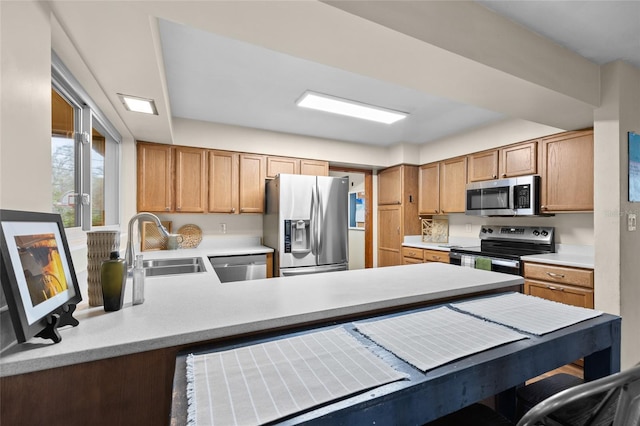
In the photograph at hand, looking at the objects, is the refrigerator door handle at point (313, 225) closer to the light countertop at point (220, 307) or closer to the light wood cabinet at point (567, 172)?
the light countertop at point (220, 307)

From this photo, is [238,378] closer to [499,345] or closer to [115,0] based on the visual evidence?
[499,345]

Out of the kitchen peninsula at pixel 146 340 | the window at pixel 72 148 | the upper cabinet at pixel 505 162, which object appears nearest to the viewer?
the kitchen peninsula at pixel 146 340

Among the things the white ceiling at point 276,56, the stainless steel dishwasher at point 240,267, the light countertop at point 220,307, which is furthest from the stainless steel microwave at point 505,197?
the stainless steel dishwasher at point 240,267

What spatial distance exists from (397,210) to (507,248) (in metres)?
1.65

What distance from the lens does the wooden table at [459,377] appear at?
2.22 feet

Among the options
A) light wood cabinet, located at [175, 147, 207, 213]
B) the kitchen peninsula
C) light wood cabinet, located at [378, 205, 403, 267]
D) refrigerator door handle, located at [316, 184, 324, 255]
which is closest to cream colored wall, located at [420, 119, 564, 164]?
light wood cabinet, located at [378, 205, 403, 267]

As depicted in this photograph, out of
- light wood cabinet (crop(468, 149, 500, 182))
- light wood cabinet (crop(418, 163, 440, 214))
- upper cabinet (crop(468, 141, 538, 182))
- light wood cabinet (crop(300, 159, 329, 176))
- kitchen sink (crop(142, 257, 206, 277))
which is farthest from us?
light wood cabinet (crop(418, 163, 440, 214))

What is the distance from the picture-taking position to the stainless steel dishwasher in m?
3.22

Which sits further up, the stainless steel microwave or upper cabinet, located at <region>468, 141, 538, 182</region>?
upper cabinet, located at <region>468, 141, 538, 182</region>

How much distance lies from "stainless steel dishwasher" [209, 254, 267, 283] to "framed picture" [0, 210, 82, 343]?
89.7 inches

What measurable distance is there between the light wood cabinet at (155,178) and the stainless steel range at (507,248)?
11.8 feet

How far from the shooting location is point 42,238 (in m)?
0.88

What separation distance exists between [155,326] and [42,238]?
429 mm

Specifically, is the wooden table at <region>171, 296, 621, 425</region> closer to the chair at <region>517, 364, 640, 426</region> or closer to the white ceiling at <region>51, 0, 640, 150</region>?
the chair at <region>517, 364, 640, 426</region>
